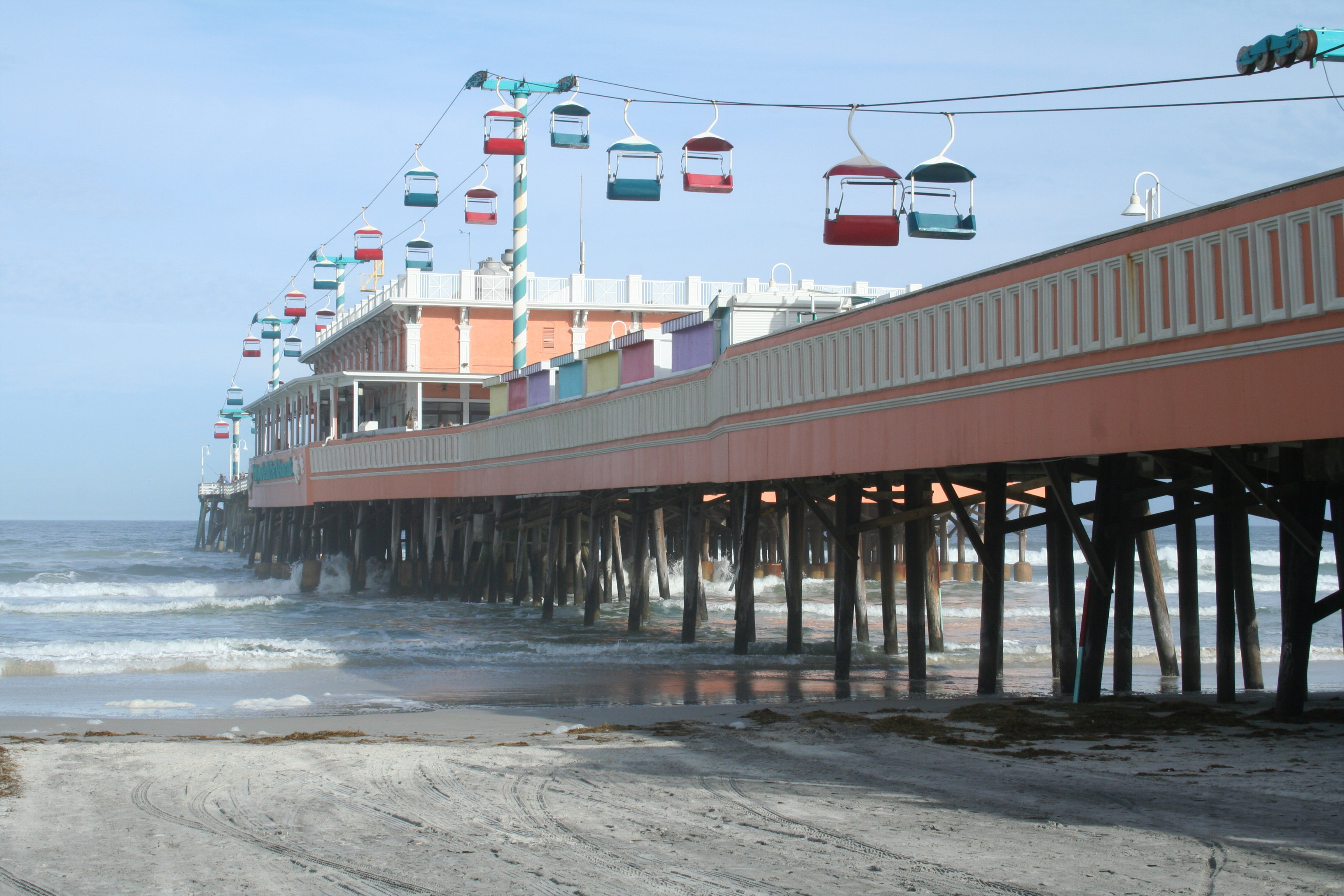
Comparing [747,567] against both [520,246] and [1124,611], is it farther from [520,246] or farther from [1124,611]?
[520,246]

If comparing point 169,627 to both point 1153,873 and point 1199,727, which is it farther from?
point 1153,873

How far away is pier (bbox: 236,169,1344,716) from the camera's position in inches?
371

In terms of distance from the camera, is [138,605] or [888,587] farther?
[138,605]

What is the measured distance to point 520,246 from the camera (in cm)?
3519

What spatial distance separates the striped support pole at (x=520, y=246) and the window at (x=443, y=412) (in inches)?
457

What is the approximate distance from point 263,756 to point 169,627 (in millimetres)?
21814

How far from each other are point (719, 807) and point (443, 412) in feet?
132

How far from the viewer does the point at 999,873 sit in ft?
19.5

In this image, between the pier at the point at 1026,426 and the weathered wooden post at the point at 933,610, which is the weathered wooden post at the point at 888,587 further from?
the weathered wooden post at the point at 933,610

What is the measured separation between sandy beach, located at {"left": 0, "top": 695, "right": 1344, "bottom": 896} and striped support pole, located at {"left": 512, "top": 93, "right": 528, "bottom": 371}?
23.7 m

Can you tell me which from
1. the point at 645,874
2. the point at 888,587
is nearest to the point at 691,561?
the point at 888,587

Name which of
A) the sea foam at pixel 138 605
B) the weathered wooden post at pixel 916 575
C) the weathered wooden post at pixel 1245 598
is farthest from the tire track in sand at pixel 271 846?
the sea foam at pixel 138 605

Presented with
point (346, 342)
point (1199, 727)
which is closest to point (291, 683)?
point (1199, 727)

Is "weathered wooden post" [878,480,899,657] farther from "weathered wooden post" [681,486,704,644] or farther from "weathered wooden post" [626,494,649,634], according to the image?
"weathered wooden post" [626,494,649,634]
